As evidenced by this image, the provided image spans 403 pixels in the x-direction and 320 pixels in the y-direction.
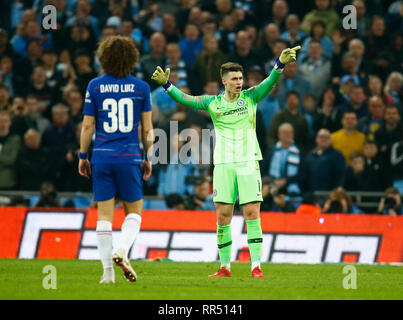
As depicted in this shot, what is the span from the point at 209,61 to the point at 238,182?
9.07 meters

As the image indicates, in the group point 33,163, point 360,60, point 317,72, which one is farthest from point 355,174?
point 33,163

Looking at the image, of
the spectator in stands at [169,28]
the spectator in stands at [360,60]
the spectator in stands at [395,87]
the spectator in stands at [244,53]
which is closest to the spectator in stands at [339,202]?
the spectator in stands at [395,87]

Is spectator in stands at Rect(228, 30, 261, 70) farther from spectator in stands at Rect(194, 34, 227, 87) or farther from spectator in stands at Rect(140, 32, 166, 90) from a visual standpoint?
spectator in stands at Rect(140, 32, 166, 90)

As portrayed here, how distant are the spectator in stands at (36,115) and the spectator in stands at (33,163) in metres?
1.26

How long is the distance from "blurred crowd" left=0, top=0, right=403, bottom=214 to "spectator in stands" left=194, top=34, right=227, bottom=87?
2cm

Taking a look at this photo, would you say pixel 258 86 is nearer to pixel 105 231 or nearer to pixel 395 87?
pixel 105 231

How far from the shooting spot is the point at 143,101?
33.2 ft

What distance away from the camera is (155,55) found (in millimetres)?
20812

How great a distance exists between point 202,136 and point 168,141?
2.36 ft

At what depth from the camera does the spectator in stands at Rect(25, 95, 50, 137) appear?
66.7ft

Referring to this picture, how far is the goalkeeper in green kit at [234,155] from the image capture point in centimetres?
1191

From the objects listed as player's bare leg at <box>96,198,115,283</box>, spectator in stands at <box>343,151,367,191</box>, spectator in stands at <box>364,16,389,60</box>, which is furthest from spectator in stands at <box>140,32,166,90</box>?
player's bare leg at <box>96,198,115,283</box>
